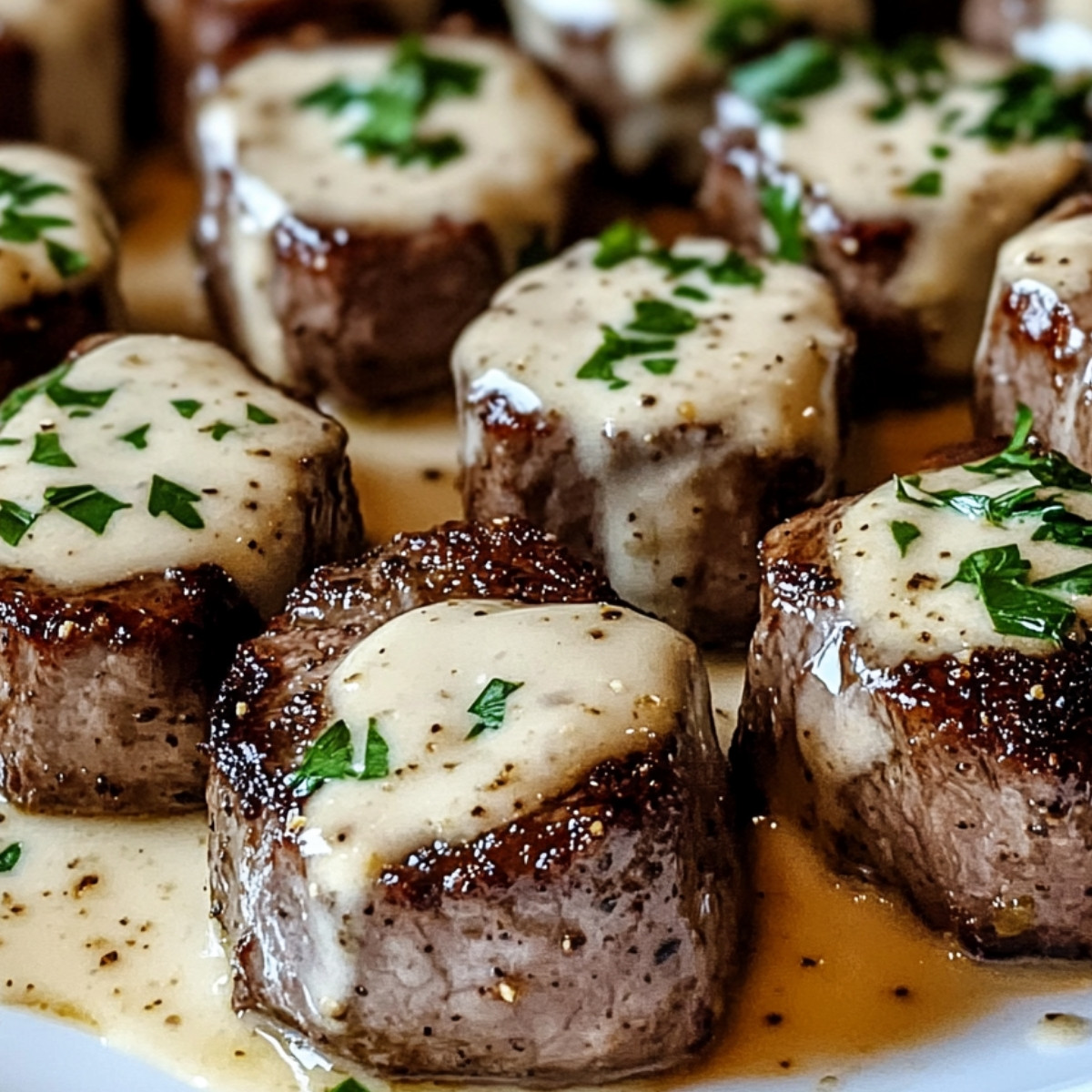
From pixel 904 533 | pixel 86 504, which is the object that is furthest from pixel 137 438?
pixel 904 533

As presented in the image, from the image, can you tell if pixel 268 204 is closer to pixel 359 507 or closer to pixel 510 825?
pixel 359 507

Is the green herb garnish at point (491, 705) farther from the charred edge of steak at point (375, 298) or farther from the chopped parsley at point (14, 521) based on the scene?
the charred edge of steak at point (375, 298)

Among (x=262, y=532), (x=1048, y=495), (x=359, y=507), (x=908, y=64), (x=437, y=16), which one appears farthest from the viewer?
(x=437, y=16)

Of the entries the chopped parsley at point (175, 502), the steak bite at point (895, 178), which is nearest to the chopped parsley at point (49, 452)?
the chopped parsley at point (175, 502)

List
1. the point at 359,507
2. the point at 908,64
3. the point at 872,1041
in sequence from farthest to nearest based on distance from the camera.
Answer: the point at 908,64 → the point at 359,507 → the point at 872,1041

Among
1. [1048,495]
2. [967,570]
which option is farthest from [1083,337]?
[967,570]

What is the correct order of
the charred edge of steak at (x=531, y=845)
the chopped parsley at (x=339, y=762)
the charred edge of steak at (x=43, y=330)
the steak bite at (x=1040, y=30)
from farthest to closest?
the steak bite at (x=1040, y=30) < the charred edge of steak at (x=43, y=330) < the chopped parsley at (x=339, y=762) < the charred edge of steak at (x=531, y=845)
